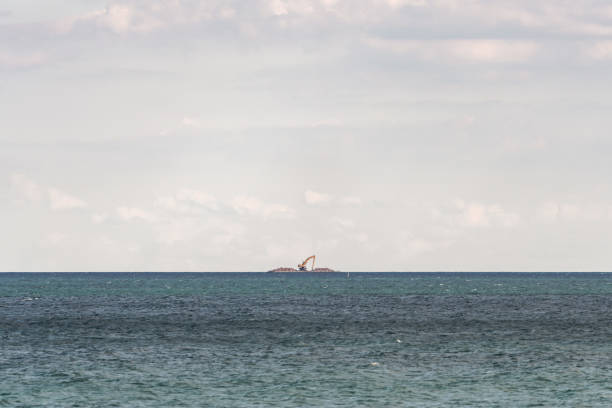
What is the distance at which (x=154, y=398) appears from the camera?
5275 centimetres

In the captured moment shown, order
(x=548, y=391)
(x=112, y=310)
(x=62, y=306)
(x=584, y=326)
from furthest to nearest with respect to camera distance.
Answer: (x=62, y=306), (x=112, y=310), (x=584, y=326), (x=548, y=391)

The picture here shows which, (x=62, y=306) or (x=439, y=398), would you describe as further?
(x=62, y=306)

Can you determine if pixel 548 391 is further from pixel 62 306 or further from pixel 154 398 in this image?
pixel 62 306

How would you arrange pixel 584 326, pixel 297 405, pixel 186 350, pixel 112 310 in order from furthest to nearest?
pixel 112 310
pixel 584 326
pixel 186 350
pixel 297 405

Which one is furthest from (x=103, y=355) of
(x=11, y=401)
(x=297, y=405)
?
(x=297, y=405)

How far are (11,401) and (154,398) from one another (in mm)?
8882

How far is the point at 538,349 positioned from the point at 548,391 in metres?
22.6

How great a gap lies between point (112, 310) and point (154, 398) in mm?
86898

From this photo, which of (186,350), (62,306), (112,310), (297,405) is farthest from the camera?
(62,306)

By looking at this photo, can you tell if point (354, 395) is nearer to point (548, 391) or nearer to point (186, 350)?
point (548, 391)

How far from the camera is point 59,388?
56.1 metres

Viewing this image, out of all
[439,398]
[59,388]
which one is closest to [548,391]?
[439,398]

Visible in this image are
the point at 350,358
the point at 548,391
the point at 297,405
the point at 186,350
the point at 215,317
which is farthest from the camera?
the point at 215,317

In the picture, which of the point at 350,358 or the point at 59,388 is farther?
the point at 350,358
